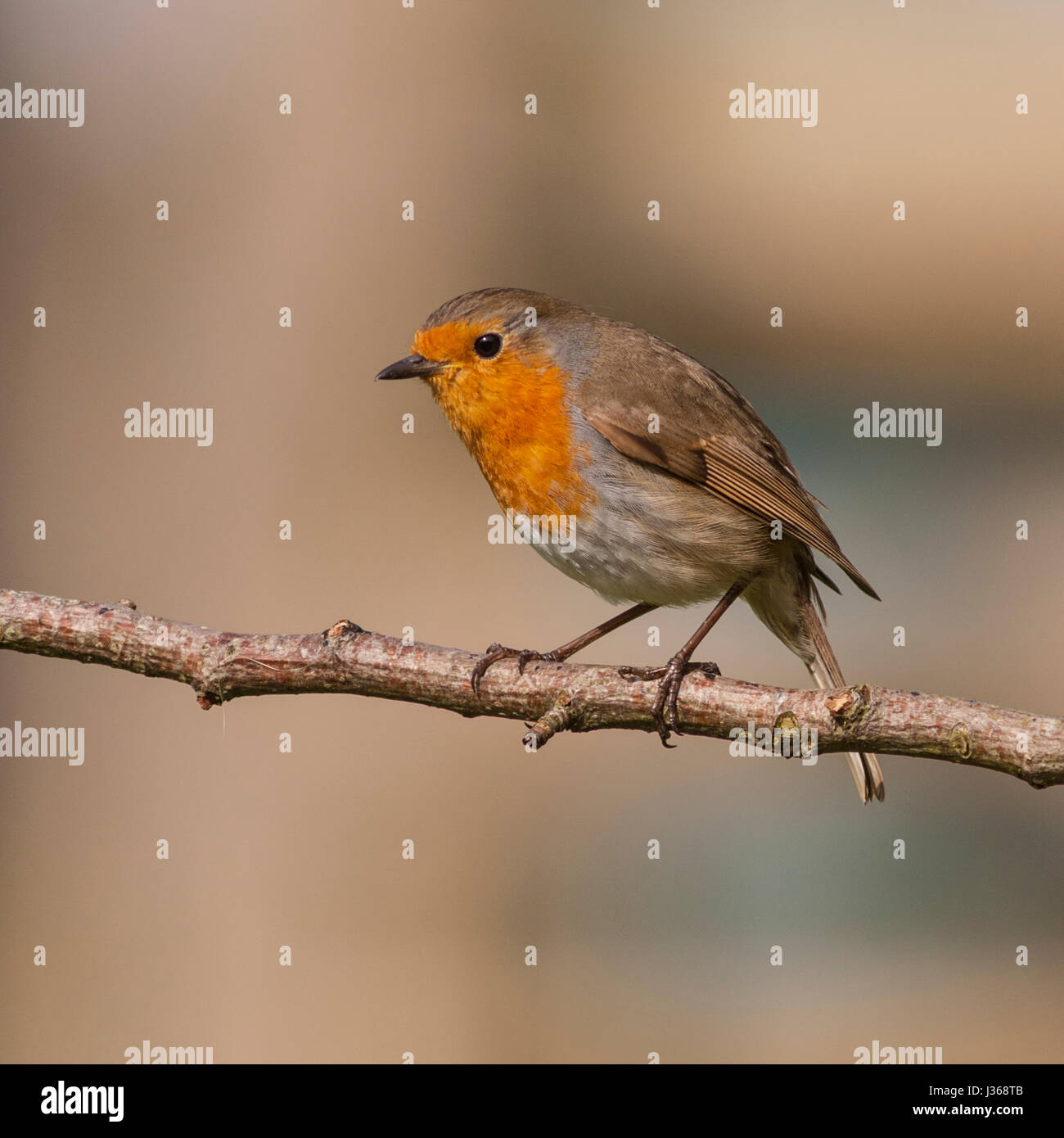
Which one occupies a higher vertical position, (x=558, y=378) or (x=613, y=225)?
(x=613, y=225)

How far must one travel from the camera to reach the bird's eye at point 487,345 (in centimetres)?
286

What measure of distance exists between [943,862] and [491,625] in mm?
2252

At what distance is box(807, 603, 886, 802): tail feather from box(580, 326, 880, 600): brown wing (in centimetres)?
15

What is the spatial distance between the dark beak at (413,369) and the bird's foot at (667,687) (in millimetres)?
989

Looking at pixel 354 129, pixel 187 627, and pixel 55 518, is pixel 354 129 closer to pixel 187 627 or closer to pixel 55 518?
pixel 55 518

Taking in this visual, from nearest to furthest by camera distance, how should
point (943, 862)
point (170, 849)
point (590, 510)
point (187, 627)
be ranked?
point (187, 627) → point (590, 510) → point (170, 849) → point (943, 862)

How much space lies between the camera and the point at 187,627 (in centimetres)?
227

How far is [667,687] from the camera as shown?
2.16 meters

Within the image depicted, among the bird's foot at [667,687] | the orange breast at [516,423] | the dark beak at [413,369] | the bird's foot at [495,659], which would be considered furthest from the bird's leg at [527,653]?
the dark beak at [413,369]

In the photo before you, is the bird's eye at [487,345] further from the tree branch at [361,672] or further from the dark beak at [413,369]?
the tree branch at [361,672]

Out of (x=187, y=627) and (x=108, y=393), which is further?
(x=108, y=393)

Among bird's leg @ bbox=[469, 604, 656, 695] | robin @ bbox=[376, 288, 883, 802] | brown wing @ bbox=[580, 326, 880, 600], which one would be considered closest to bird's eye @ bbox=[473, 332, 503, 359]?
robin @ bbox=[376, 288, 883, 802]

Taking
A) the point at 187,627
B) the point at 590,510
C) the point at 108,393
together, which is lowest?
the point at 187,627

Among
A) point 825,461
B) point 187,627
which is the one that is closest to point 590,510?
point 187,627
